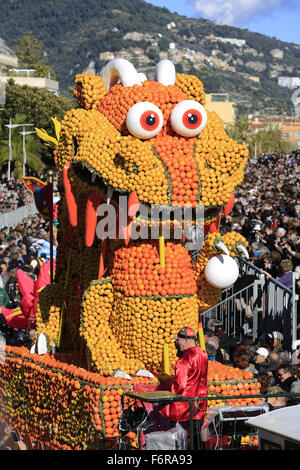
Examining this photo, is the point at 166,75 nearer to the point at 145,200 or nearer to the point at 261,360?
the point at 145,200

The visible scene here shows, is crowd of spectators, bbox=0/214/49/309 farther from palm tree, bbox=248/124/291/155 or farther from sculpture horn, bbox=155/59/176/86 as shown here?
palm tree, bbox=248/124/291/155

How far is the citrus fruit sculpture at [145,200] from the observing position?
652 centimetres

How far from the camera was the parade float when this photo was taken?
6.49m

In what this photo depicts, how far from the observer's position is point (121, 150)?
6.47 metres

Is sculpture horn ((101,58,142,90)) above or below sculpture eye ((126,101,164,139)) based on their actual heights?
above

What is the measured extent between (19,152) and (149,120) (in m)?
42.5

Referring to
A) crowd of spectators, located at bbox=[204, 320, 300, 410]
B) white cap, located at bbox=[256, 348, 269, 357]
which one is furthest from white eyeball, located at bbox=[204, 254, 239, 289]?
white cap, located at bbox=[256, 348, 269, 357]

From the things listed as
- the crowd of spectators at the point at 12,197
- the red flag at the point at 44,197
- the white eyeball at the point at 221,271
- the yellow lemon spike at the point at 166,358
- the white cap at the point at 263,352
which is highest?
the crowd of spectators at the point at 12,197

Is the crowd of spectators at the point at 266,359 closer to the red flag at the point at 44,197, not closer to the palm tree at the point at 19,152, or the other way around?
the red flag at the point at 44,197

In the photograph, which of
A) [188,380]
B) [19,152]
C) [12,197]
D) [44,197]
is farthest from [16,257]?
[19,152]

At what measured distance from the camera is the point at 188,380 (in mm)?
5586

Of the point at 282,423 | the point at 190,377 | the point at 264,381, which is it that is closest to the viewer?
the point at 282,423

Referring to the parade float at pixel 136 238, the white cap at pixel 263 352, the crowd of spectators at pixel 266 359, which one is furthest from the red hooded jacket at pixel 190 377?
the white cap at pixel 263 352

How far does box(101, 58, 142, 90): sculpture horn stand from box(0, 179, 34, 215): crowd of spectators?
69.9 feet
